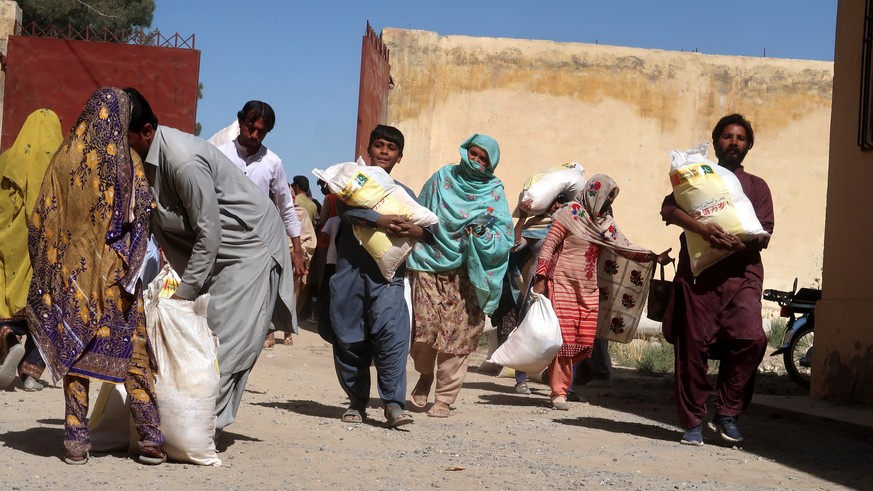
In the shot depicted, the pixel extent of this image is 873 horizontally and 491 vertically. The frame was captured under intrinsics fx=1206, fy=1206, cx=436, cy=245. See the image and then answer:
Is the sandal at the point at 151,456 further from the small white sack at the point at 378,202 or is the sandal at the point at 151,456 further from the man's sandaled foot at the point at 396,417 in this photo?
the small white sack at the point at 378,202

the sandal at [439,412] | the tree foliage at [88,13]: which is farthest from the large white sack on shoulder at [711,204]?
the tree foliage at [88,13]

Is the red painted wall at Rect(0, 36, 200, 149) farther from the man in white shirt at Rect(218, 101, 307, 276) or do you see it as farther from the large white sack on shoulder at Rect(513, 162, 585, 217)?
the man in white shirt at Rect(218, 101, 307, 276)

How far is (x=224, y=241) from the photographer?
5340mm

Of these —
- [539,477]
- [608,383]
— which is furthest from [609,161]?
[539,477]

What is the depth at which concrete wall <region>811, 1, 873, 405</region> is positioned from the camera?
26.3ft

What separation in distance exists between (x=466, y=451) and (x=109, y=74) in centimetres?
973

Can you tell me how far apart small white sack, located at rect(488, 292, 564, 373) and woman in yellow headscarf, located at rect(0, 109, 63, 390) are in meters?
2.96

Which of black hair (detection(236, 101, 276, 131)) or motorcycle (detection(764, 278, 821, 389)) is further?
motorcycle (detection(764, 278, 821, 389))

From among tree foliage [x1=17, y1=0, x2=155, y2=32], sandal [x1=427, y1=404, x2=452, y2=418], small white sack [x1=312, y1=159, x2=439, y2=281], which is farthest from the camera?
tree foliage [x1=17, y1=0, x2=155, y2=32]

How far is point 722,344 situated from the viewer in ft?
21.3

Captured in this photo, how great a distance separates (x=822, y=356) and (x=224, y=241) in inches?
190

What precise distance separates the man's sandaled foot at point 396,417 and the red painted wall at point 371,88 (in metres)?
7.18

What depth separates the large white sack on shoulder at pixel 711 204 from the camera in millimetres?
6270

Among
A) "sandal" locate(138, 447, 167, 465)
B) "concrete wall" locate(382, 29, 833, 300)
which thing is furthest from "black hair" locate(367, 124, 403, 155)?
"concrete wall" locate(382, 29, 833, 300)
